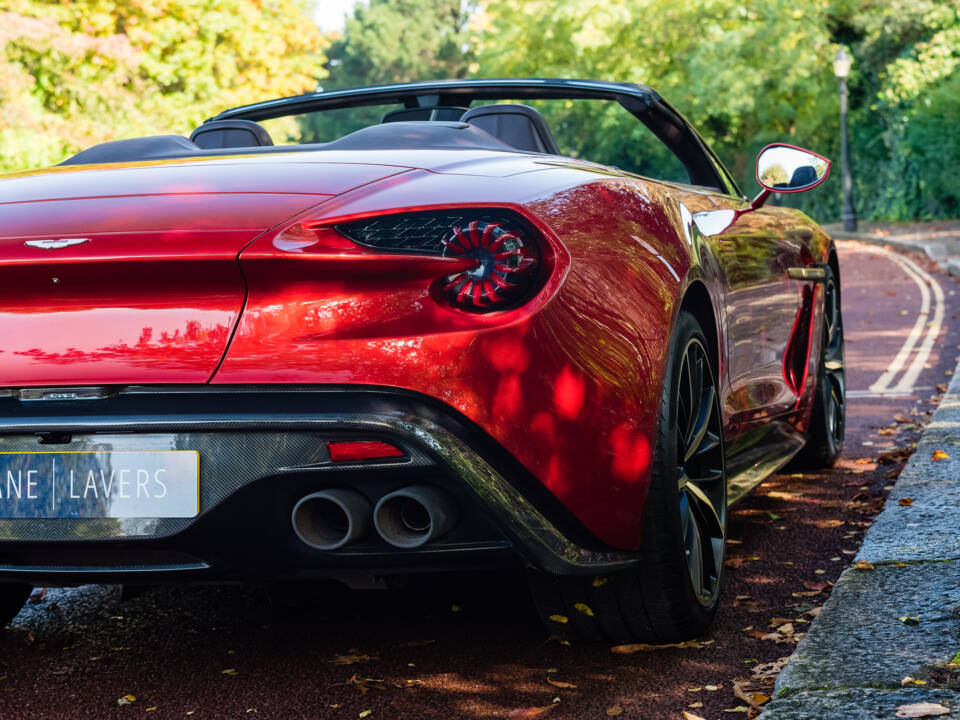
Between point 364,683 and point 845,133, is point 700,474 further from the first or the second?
point 845,133

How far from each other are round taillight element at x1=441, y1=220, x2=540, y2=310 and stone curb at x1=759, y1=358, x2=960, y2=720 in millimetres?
917

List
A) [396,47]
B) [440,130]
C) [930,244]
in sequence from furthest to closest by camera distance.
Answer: [396,47] → [930,244] → [440,130]

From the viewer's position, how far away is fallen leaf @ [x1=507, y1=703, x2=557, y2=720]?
9.12 feet

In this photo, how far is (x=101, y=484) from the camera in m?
2.57

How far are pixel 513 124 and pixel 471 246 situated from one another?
1.30 m

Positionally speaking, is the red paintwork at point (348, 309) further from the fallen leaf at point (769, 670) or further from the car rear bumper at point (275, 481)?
the fallen leaf at point (769, 670)

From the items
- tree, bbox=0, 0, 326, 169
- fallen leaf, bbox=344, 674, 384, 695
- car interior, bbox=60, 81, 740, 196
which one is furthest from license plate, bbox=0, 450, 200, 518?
tree, bbox=0, 0, 326, 169

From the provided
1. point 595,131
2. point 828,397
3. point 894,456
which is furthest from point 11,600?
point 595,131

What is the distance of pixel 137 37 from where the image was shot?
28969mm

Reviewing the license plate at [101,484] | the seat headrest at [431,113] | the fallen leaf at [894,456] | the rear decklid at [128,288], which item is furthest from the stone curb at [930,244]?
the license plate at [101,484]

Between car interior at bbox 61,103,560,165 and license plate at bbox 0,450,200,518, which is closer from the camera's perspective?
license plate at bbox 0,450,200,518

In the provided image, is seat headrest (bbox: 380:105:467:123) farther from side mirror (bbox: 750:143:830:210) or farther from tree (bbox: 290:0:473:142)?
tree (bbox: 290:0:473:142)

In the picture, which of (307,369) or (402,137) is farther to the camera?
(402,137)

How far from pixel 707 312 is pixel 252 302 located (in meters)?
1.36
